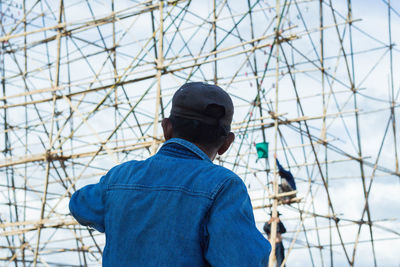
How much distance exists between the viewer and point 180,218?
1.10m

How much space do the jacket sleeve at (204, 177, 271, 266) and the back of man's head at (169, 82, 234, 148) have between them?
182 mm

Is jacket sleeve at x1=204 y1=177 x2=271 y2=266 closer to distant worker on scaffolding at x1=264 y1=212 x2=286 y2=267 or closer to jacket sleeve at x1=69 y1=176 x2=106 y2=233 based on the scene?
jacket sleeve at x1=69 y1=176 x2=106 y2=233

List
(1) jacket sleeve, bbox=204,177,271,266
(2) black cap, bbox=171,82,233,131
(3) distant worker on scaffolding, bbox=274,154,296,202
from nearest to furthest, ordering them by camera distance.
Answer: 1. (1) jacket sleeve, bbox=204,177,271,266
2. (2) black cap, bbox=171,82,233,131
3. (3) distant worker on scaffolding, bbox=274,154,296,202

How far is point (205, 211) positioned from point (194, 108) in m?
0.25

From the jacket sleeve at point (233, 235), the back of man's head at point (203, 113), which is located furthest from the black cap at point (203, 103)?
the jacket sleeve at point (233, 235)

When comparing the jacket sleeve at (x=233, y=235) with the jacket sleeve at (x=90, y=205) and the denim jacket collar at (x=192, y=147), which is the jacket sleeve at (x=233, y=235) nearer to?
the denim jacket collar at (x=192, y=147)

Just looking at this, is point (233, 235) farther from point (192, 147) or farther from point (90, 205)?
point (90, 205)

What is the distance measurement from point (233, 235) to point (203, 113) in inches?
12.0

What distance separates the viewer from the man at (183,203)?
106 centimetres

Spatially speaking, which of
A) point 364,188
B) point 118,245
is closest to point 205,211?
point 118,245

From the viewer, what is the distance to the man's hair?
1.25 meters

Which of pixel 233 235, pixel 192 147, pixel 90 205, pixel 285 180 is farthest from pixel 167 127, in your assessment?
pixel 285 180

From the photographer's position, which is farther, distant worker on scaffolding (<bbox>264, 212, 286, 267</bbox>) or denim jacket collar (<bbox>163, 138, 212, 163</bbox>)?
distant worker on scaffolding (<bbox>264, 212, 286, 267</bbox>)

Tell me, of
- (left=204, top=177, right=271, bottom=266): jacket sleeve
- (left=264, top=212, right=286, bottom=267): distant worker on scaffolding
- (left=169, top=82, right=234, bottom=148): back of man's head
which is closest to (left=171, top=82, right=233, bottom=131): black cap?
(left=169, top=82, right=234, bottom=148): back of man's head
